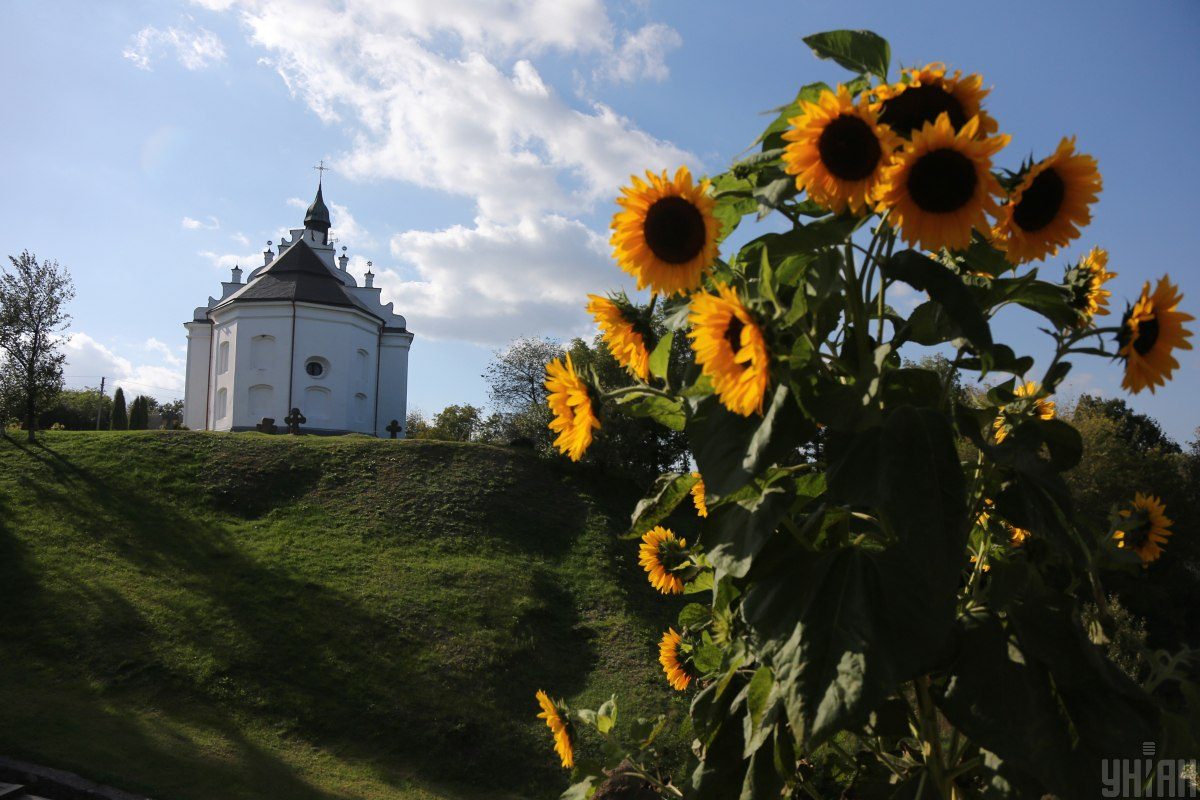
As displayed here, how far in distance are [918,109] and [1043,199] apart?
245 mm

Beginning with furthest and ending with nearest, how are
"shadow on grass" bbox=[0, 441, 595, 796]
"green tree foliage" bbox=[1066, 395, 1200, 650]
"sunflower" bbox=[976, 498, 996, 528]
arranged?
"green tree foliage" bbox=[1066, 395, 1200, 650]
"shadow on grass" bbox=[0, 441, 595, 796]
"sunflower" bbox=[976, 498, 996, 528]

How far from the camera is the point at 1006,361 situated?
1.45m

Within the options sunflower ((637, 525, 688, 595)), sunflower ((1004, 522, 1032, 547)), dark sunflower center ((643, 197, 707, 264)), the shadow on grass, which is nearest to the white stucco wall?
the shadow on grass

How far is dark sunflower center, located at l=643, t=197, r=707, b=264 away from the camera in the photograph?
4.57 ft

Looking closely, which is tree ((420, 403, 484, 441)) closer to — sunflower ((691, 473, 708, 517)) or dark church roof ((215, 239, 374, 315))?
dark church roof ((215, 239, 374, 315))

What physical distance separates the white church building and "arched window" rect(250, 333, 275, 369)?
40mm

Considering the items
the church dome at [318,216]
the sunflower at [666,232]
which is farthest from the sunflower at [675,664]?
the church dome at [318,216]

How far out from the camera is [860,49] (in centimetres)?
142

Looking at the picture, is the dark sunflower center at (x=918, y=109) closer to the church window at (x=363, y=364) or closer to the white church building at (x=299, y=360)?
the white church building at (x=299, y=360)

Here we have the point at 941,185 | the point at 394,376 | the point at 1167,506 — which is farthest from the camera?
the point at 394,376

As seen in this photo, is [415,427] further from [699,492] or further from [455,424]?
[699,492]

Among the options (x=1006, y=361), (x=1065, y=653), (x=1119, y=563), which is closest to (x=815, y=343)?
(x=1006, y=361)

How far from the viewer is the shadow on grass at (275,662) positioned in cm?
1057

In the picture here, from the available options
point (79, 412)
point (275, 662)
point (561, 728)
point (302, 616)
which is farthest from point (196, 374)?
point (561, 728)
